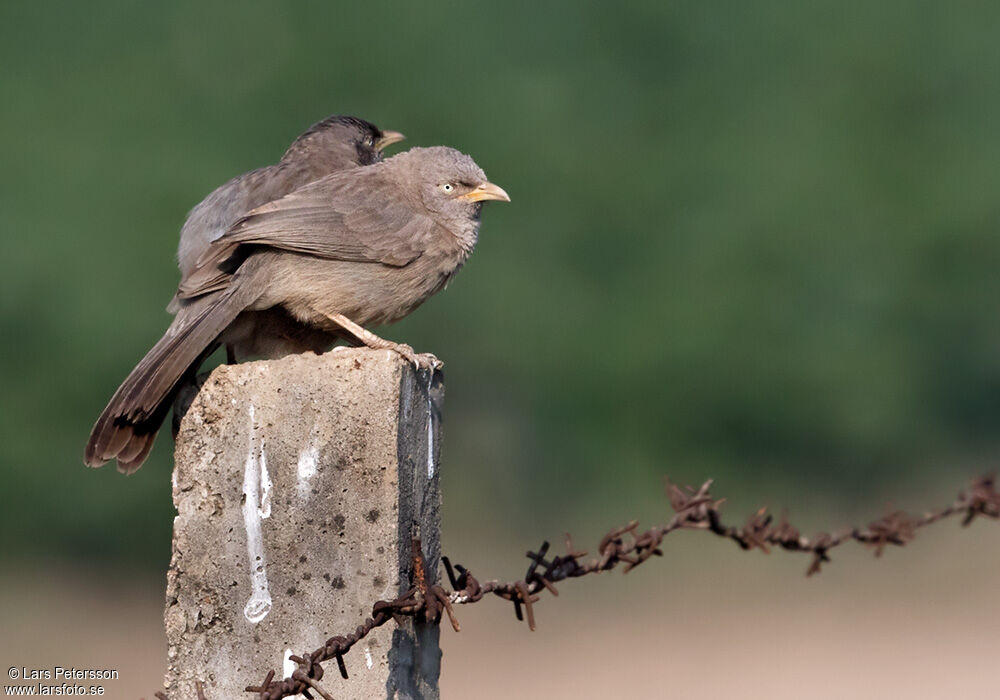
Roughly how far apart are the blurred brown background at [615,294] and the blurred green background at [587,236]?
0.03 metres

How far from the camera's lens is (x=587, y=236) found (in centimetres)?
1295

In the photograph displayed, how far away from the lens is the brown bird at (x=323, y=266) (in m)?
4.73

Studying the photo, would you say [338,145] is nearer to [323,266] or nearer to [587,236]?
[323,266]

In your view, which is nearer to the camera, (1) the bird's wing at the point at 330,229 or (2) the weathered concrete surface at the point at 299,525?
(2) the weathered concrete surface at the point at 299,525

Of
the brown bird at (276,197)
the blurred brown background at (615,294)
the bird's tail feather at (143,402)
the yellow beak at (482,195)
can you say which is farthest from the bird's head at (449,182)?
the blurred brown background at (615,294)

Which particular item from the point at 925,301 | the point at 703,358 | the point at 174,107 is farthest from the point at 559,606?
the point at 174,107

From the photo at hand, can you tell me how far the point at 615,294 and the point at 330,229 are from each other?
7723 mm

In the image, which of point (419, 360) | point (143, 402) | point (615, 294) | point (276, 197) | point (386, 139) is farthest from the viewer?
point (615, 294)

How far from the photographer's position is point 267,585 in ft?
12.1

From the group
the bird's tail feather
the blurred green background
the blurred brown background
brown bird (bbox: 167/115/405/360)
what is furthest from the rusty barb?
the blurred green background

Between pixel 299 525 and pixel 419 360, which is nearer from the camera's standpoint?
pixel 299 525

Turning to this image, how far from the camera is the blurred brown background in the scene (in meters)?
11.2

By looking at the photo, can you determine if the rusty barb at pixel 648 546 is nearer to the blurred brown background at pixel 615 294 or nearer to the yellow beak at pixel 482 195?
the yellow beak at pixel 482 195

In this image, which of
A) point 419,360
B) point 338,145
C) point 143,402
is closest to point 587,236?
point 338,145
